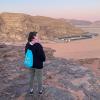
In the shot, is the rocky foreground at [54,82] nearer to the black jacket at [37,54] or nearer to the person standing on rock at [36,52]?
the person standing on rock at [36,52]

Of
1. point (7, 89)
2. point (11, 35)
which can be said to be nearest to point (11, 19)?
point (11, 35)

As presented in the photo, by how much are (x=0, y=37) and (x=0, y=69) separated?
27828mm

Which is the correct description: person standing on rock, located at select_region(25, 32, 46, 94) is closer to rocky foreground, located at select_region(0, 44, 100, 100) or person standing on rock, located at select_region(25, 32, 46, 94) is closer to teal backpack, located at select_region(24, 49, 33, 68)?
teal backpack, located at select_region(24, 49, 33, 68)

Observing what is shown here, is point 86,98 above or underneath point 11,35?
above

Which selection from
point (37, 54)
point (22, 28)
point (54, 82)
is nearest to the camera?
point (37, 54)

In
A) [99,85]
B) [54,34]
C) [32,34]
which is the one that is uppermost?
[32,34]

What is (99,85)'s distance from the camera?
1246 cm

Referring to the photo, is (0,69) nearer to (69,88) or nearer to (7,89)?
(7,89)

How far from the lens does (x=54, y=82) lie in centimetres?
1207

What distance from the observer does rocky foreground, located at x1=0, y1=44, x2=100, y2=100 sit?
10.7m

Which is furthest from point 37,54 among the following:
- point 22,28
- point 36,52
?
point 22,28

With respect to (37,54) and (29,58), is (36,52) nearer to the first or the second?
(37,54)

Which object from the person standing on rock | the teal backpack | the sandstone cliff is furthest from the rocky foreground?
the sandstone cliff

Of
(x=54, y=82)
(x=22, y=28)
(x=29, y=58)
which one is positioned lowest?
(x=22, y=28)
